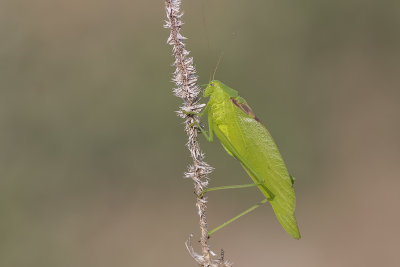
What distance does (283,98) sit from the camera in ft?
25.1

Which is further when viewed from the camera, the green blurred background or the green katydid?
the green blurred background

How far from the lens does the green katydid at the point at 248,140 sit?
315 cm

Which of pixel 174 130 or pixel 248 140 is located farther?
pixel 174 130

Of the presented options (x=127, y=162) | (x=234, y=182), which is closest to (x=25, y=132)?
(x=127, y=162)

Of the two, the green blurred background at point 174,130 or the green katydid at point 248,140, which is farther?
the green blurred background at point 174,130

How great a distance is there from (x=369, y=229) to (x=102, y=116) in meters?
4.76

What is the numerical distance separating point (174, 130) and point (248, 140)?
407 centimetres

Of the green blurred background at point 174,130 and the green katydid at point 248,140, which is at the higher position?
the green katydid at point 248,140

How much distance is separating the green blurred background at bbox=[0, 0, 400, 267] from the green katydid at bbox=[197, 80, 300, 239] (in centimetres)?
335

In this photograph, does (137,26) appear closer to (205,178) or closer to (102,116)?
(102,116)

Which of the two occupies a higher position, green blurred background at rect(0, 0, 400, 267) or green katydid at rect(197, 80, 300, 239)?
green katydid at rect(197, 80, 300, 239)

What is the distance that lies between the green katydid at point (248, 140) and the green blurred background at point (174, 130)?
3.35 meters

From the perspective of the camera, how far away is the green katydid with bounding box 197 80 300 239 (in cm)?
315

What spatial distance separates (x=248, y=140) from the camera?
3250 millimetres
